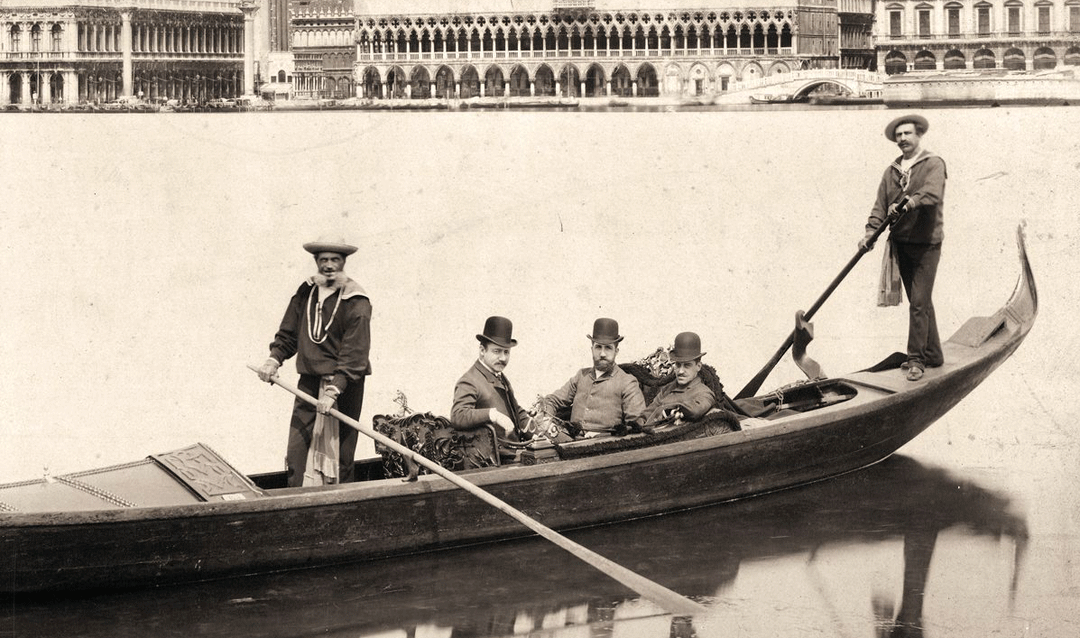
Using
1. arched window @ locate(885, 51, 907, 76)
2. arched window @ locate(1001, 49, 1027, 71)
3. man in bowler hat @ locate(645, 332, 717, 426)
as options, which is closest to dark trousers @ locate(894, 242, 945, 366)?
man in bowler hat @ locate(645, 332, 717, 426)

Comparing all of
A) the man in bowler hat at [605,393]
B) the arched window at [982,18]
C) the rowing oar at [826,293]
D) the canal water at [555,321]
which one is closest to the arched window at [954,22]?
the arched window at [982,18]

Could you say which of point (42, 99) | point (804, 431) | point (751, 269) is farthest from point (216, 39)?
point (804, 431)

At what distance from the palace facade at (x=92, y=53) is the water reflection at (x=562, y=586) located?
50.8 metres

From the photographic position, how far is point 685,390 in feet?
29.8

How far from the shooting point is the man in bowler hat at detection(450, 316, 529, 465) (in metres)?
8.34

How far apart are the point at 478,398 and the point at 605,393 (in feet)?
2.69

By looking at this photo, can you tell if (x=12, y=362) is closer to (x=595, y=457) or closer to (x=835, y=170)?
(x=595, y=457)

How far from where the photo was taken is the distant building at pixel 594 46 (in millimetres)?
70188

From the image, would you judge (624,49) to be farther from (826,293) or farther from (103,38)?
(826,293)

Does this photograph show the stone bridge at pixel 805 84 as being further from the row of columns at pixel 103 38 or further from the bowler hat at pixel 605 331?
the bowler hat at pixel 605 331

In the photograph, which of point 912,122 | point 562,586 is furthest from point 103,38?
point 562,586

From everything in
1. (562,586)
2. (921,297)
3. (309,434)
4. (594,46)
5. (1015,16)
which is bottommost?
(562,586)

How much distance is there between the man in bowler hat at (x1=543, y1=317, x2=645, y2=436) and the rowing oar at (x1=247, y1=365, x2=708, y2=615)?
31.7 inches

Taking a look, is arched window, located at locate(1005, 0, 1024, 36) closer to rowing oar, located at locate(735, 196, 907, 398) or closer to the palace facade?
the palace facade
